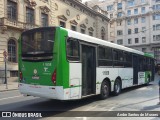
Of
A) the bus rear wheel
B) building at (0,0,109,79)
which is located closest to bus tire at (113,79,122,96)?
the bus rear wheel

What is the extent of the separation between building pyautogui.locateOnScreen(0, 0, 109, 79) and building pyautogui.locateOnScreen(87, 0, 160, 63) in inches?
1021

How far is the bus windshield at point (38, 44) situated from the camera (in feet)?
28.2

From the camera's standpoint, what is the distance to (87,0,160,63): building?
229 ft

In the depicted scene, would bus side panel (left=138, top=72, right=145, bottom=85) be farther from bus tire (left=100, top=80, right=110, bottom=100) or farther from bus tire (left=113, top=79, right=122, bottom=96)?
bus tire (left=100, top=80, right=110, bottom=100)

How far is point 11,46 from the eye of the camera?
1152 inches

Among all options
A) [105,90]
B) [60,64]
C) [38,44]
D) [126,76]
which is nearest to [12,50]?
[126,76]

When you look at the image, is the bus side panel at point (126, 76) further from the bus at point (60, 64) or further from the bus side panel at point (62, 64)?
the bus side panel at point (62, 64)

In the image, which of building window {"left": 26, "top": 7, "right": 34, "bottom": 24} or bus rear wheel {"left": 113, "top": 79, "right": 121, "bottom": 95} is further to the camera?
building window {"left": 26, "top": 7, "right": 34, "bottom": 24}

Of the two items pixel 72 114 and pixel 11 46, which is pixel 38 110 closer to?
pixel 72 114

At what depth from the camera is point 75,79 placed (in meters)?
8.95

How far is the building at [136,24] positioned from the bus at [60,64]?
201ft

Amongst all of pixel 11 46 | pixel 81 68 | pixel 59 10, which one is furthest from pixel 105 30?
pixel 81 68

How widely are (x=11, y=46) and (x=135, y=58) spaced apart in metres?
17.9

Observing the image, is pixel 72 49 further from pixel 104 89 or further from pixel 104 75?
pixel 104 89
